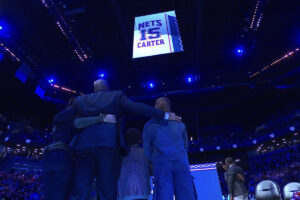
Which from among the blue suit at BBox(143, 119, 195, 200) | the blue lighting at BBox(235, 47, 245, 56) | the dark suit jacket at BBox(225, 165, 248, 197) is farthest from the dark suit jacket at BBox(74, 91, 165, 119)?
the blue lighting at BBox(235, 47, 245, 56)

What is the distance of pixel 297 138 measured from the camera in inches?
A: 746

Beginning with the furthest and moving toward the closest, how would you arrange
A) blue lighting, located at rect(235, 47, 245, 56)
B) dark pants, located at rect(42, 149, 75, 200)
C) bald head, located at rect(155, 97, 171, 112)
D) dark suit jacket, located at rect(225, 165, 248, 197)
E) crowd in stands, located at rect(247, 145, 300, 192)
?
crowd in stands, located at rect(247, 145, 300, 192)
blue lighting, located at rect(235, 47, 245, 56)
dark suit jacket, located at rect(225, 165, 248, 197)
bald head, located at rect(155, 97, 171, 112)
dark pants, located at rect(42, 149, 75, 200)

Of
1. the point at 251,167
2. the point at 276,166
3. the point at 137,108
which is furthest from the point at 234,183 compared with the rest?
the point at 251,167

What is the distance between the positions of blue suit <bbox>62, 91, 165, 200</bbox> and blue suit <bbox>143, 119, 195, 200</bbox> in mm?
330

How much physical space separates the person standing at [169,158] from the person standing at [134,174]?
18 centimetres

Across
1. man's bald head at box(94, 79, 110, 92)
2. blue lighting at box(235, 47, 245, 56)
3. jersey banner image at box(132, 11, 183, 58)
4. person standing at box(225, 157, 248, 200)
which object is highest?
blue lighting at box(235, 47, 245, 56)

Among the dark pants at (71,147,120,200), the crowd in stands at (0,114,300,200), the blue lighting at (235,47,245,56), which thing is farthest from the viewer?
the crowd in stands at (0,114,300,200)

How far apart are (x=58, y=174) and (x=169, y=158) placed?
1076 mm

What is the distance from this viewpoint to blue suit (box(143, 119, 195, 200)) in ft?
6.85

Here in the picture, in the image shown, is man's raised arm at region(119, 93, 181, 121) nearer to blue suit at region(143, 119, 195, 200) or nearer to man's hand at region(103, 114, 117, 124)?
man's hand at region(103, 114, 117, 124)

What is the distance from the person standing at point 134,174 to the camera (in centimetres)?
229

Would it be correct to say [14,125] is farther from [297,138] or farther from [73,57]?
[297,138]

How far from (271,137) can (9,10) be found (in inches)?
801

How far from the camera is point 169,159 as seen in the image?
2180mm
